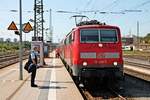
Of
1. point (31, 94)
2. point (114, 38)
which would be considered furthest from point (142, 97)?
point (31, 94)

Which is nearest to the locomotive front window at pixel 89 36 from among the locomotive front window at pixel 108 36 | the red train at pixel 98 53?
the red train at pixel 98 53

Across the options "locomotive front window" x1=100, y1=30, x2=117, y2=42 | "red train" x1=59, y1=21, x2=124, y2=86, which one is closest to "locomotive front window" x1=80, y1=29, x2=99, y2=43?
"red train" x1=59, y1=21, x2=124, y2=86

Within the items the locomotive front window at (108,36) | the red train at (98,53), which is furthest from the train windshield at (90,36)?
the locomotive front window at (108,36)

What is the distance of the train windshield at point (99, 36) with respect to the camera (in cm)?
1636

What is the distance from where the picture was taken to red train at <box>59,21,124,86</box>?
1573 cm

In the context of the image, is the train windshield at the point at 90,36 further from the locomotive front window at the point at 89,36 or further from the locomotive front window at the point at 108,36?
the locomotive front window at the point at 108,36

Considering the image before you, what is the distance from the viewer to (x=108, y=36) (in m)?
16.4

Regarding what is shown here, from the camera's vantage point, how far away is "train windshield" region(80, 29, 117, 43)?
53.7 ft

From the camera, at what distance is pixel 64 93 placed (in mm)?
14672

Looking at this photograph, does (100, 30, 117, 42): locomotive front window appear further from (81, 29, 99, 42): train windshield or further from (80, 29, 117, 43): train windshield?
(81, 29, 99, 42): train windshield

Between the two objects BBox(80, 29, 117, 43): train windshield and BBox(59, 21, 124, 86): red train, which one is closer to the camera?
BBox(59, 21, 124, 86): red train

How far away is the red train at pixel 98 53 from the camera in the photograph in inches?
619

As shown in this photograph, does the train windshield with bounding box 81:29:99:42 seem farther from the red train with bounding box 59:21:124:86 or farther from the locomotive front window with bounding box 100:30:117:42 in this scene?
the locomotive front window with bounding box 100:30:117:42

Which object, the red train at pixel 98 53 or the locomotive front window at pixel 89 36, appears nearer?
the red train at pixel 98 53
